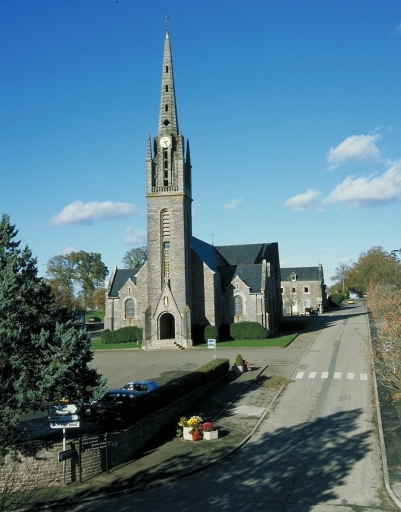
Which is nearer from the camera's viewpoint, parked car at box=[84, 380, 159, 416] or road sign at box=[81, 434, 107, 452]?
road sign at box=[81, 434, 107, 452]

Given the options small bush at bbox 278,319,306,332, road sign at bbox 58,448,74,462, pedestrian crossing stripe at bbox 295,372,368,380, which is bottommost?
road sign at bbox 58,448,74,462

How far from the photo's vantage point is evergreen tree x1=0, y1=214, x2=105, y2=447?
51.6 ft

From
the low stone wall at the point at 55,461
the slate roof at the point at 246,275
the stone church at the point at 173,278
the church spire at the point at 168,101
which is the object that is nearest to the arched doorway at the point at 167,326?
the stone church at the point at 173,278

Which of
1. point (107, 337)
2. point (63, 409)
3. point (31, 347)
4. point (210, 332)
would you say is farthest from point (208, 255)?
point (63, 409)

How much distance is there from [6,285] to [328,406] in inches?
651

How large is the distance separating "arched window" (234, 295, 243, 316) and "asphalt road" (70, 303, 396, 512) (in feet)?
85.4

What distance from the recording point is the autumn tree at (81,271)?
296 feet

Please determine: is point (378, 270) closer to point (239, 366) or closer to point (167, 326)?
point (167, 326)

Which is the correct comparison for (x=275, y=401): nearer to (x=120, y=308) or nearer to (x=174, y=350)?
(x=174, y=350)

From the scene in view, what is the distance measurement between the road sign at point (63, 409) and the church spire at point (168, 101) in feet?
124

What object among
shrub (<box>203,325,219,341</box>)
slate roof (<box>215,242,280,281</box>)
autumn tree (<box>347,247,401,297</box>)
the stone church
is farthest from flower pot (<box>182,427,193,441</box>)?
autumn tree (<box>347,247,401,297</box>)

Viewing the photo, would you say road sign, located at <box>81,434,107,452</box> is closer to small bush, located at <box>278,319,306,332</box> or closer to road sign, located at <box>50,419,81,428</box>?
road sign, located at <box>50,419,81,428</box>

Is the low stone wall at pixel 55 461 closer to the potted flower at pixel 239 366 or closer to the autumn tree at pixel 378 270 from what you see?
the potted flower at pixel 239 366

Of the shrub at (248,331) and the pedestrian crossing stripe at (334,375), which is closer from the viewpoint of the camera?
the pedestrian crossing stripe at (334,375)
